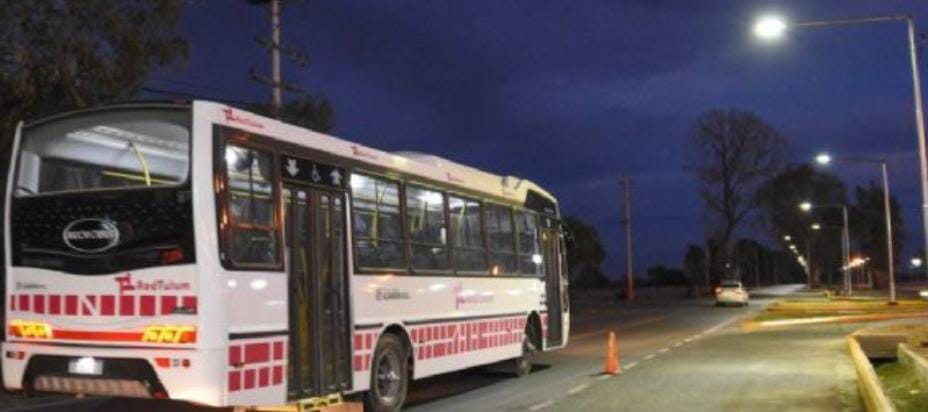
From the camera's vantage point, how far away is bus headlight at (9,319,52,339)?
10.4 metres

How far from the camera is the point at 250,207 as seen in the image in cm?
1057

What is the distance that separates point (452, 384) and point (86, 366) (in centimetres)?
847

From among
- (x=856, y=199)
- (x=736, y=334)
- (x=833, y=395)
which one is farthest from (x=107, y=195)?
(x=856, y=199)

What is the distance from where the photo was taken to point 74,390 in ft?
33.4

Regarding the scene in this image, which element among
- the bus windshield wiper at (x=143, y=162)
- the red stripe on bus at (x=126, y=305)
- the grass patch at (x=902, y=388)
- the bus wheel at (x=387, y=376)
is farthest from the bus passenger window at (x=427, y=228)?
the grass patch at (x=902, y=388)

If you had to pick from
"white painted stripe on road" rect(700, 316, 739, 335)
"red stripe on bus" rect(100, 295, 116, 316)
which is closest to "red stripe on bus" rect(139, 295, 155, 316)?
"red stripe on bus" rect(100, 295, 116, 316)

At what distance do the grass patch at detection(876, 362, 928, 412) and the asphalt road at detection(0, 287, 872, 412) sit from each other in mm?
543

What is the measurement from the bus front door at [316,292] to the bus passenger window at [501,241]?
17.0 feet

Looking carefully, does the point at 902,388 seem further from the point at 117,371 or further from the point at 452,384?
the point at 117,371

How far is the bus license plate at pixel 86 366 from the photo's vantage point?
33.0ft

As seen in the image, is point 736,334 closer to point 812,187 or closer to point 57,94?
point 57,94

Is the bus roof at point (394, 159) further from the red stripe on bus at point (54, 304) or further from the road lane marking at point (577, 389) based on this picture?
the road lane marking at point (577, 389)

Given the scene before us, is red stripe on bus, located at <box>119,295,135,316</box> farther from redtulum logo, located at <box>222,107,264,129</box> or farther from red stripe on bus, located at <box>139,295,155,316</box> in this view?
redtulum logo, located at <box>222,107,264,129</box>

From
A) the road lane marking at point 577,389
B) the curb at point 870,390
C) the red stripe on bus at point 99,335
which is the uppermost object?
the red stripe on bus at point 99,335
